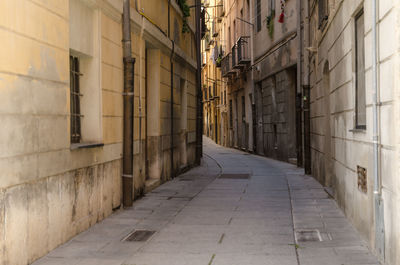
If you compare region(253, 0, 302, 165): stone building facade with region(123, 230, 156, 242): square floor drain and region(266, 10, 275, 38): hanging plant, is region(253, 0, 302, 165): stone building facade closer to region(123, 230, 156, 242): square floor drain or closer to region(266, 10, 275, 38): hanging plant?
region(266, 10, 275, 38): hanging plant

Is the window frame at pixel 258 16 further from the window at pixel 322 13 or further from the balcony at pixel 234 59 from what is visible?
the window at pixel 322 13

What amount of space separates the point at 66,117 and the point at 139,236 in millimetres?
1892

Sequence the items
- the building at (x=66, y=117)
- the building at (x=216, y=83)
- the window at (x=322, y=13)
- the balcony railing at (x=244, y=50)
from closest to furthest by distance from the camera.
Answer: the building at (x=66, y=117)
the window at (x=322, y=13)
the balcony railing at (x=244, y=50)
the building at (x=216, y=83)

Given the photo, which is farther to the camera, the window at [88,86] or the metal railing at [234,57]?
the metal railing at [234,57]

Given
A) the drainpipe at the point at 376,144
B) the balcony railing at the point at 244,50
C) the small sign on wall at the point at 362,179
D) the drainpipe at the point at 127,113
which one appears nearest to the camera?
the drainpipe at the point at 376,144

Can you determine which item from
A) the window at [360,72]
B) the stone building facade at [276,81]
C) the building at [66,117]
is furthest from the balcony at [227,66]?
the window at [360,72]

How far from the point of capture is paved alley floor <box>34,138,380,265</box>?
602 centimetres

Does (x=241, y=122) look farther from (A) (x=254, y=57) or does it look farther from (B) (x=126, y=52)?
(B) (x=126, y=52)

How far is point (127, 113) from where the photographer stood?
9.35m

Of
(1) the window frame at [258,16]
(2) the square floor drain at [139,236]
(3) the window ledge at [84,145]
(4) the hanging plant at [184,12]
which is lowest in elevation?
(2) the square floor drain at [139,236]

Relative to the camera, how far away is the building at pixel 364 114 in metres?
5.14

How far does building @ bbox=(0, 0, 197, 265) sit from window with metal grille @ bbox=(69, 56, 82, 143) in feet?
0.05

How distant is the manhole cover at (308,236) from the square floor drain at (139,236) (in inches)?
79.3

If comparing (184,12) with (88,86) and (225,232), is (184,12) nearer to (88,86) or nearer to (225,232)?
(88,86)
